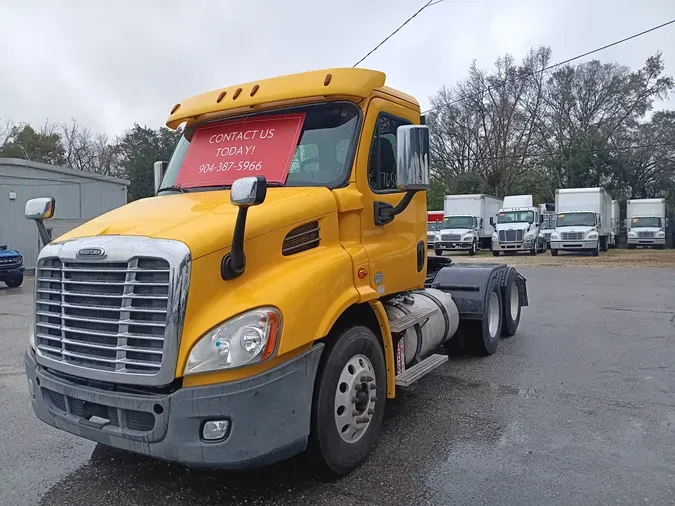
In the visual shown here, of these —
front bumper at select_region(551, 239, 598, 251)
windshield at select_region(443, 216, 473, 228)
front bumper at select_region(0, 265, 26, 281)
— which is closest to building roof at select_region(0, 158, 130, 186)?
front bumper at select_region(0, 265, 26, 281)

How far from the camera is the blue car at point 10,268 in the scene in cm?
1802

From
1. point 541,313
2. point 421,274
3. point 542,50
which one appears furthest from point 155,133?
point 421,274

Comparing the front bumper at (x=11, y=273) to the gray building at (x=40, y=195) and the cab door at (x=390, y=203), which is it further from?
the cab door at (x=390, y=203)

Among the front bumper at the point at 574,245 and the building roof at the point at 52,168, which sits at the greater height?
the building roof at the point at 52,168

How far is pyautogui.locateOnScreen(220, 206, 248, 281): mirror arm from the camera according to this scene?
321 cm

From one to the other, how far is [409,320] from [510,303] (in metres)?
3.63

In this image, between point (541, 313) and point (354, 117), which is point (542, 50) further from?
point (354, 117)

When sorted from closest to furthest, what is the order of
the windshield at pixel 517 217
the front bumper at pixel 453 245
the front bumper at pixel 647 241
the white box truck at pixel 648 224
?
the windshield at pixel 517 217 < the front bumper at pixel 453 245 < the front bumper at pixel 647 241 < the white box truck at pixel 648 224

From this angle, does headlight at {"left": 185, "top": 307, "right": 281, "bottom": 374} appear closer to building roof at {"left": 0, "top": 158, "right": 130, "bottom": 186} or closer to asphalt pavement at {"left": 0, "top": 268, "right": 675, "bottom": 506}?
asphalt pavement at {"left": 0, "top": 268, "right": 675, "bottom": 506}

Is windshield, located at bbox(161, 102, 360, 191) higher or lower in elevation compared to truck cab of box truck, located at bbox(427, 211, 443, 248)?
higher

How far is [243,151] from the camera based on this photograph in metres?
4.44

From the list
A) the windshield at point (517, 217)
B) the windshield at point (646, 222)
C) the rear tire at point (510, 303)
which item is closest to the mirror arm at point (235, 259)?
the rear tire at point (510, 303)

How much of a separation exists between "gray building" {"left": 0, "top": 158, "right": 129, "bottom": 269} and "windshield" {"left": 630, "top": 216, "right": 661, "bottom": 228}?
102 feet

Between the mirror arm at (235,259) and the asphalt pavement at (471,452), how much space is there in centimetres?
145
